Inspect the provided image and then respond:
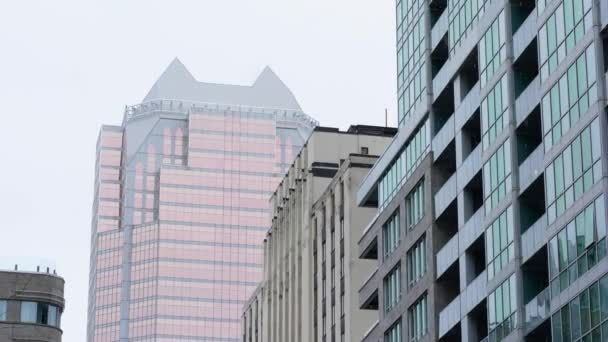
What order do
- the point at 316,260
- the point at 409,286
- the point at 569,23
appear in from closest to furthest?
the point at 569,23 → the point at 409,286 → the point at 316,260

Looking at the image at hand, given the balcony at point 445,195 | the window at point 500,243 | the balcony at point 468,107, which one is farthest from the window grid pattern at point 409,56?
the window at point 500,243

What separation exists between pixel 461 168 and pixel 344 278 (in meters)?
28.1

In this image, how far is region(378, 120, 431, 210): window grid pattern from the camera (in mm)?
91938

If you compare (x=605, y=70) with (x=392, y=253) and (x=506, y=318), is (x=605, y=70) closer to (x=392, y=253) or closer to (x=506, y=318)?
(x=506, y=318)

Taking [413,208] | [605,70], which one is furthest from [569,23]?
[413,208]

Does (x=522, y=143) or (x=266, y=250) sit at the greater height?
(x=266, y=250)

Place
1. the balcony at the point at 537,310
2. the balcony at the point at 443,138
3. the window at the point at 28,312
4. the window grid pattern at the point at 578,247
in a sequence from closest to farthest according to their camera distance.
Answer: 1. the window grid pattern at the point at 578,247
2. the balcony at the point at 537,310
3. the balcony at the point at 443,138
4. the window at the point at 28,312

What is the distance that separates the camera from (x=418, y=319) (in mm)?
89750

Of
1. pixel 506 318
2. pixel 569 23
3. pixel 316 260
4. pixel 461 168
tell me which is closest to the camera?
pixel 569 23

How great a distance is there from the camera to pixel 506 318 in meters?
74.0

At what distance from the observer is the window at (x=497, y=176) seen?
75.3m

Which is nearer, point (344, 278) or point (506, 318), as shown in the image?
point (506, 318)

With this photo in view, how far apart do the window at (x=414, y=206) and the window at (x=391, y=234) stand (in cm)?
225

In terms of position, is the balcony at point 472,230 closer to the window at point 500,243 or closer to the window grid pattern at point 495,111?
the window at point 500,243
